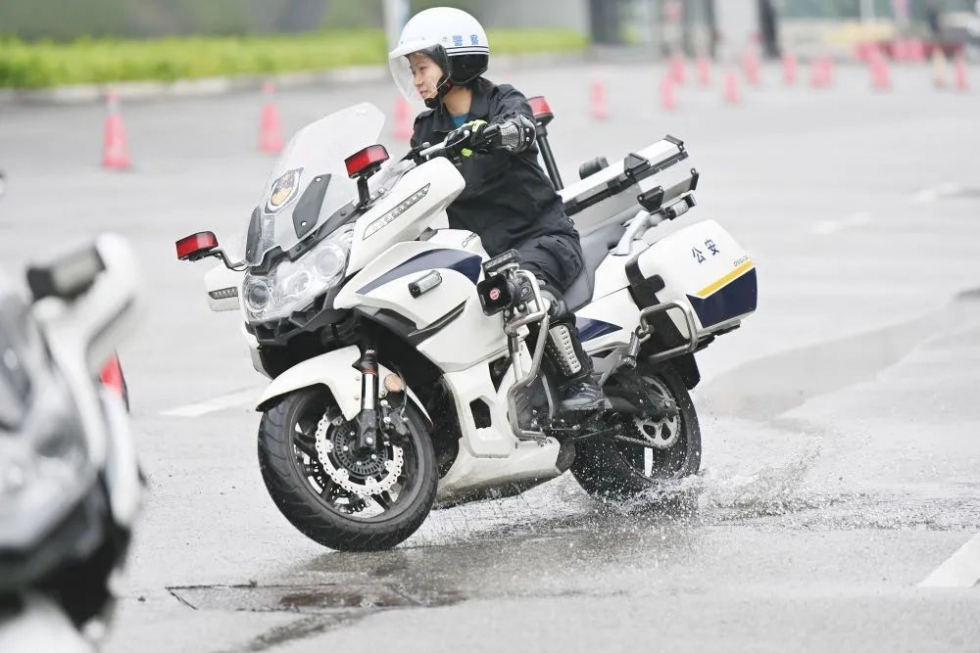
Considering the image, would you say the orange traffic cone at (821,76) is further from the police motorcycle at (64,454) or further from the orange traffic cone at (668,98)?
the police motorcycle at (64,454)

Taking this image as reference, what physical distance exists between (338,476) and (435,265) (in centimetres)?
76

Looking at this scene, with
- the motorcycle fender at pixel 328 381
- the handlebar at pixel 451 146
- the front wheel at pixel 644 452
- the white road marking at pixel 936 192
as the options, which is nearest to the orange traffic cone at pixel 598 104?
the white road marking at pixel 936 192

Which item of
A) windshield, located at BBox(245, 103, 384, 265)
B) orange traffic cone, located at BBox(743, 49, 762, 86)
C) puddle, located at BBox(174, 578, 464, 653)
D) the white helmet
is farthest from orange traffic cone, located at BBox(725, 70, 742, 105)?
puddle, located at BBox(174, 578, 464, 653)

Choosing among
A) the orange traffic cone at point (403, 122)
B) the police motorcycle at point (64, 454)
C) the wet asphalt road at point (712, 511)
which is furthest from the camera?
the orange traffic cone at point (403, 122)

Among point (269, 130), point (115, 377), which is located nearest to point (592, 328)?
point (115, 377)

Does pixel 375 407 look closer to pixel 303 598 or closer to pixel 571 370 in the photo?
pixel 303 598

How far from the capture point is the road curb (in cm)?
3225

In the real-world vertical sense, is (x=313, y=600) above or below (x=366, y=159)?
below

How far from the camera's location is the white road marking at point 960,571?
6.24 m

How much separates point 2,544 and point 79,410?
383mm

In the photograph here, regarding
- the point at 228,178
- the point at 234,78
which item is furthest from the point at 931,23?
the point at 228,178

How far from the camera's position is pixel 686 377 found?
8070 mm

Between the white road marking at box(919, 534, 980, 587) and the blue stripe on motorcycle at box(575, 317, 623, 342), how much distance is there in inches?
60.7

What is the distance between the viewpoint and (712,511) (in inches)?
293
